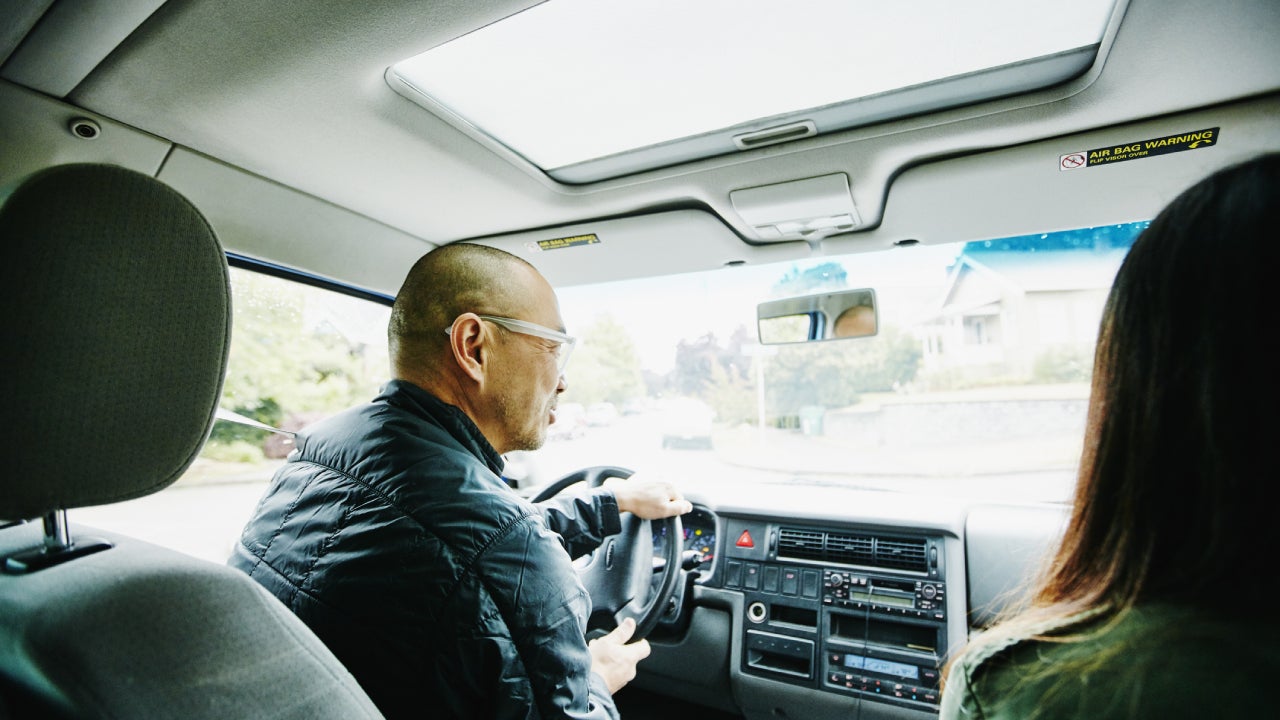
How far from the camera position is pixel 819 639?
2.83 m

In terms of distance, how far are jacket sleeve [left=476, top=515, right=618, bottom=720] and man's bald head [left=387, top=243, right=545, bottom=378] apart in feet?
2.50

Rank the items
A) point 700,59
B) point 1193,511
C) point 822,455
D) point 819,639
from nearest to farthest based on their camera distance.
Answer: point 1193,511, point 700,59, point 819,639, point 822,455

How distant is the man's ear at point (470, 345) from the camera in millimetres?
1918

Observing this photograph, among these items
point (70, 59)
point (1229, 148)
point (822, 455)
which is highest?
point (70, 59)

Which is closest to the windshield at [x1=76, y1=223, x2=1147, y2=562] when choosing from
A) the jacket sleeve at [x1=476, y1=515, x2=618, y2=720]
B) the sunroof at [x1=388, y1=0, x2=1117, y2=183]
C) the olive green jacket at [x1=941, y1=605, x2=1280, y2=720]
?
the jacket sleeve at [x1=476, y1=515, x2=618, y2=720]

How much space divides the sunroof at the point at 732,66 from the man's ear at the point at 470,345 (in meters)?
0.73

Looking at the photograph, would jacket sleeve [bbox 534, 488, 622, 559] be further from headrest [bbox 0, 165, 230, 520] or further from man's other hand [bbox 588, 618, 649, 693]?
headrest [bbox 0, 165, 230, 520]

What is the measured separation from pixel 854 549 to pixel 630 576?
1168 mm

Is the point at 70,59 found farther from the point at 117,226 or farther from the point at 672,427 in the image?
the point at 672,427

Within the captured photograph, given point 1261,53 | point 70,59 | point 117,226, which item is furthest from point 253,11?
point 1261,53

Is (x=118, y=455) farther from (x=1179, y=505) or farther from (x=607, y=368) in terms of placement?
(x=607, y=368)

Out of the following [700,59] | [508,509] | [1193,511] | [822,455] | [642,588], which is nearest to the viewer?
[1193,511]

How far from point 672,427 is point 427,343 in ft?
8.01

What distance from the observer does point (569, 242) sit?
125 inches
